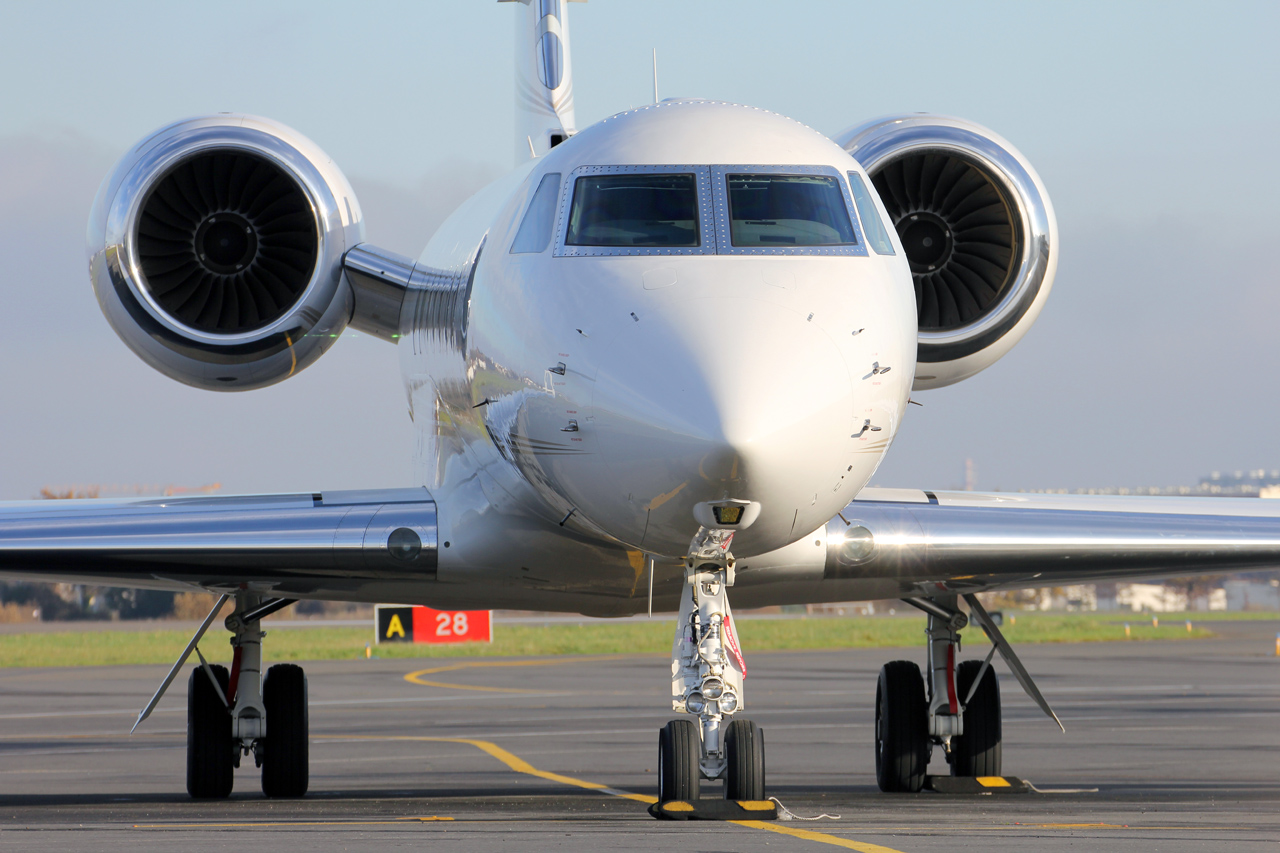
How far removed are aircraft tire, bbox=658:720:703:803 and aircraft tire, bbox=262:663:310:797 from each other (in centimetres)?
513

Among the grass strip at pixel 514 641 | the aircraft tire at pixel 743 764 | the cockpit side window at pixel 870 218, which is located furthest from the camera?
the grass strip at pixel 514 641

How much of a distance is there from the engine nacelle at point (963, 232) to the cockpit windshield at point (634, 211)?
401 centimetres

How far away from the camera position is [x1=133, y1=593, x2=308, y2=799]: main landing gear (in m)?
12.3

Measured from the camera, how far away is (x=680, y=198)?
877 cm

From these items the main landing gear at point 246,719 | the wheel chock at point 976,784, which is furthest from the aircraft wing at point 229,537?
the wheel chock at point 976,784

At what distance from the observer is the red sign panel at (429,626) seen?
4553 centimetres

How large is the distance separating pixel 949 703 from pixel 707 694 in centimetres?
546

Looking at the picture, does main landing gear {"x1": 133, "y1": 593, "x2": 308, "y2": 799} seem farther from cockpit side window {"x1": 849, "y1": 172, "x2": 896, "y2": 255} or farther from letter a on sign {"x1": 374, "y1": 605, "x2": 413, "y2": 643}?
letter a on sign {"x1": 374, "y1": 605, "x2": 413, "y2": 643}

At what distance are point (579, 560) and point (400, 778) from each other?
424 cm

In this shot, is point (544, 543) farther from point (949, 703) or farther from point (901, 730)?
point (949, 703)

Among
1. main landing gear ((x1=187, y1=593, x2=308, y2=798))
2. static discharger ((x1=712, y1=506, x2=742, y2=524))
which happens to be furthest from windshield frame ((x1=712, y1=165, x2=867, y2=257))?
main landing gear ((x1=187, y1=593, x2=308, y2=798))

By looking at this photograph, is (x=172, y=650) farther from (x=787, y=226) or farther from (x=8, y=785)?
(x=787, y=226)

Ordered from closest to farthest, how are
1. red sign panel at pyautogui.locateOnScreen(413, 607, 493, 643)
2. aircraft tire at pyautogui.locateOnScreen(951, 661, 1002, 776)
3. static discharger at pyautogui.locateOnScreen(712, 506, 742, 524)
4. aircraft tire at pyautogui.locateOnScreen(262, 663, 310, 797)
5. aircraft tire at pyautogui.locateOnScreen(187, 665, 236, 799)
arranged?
static discharger at pyautogui.locateOnScreen(712, 506, 742, 524) < aircraft tire at pyautogui.locateOnScreen(187, 665, 236, 799) < aircraft tire at pyautogui.locateOnScreen(262, 663, 310, 797) < aircraft tire at pyautogui.locateOnScreen(951, 661, 1002, 776) < red sign panel at pyautogui.locateOnScreen(413, 607, 493, 643)

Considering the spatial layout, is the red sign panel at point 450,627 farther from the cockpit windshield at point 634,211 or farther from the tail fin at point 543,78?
the cockpit windshield at point 634,211
